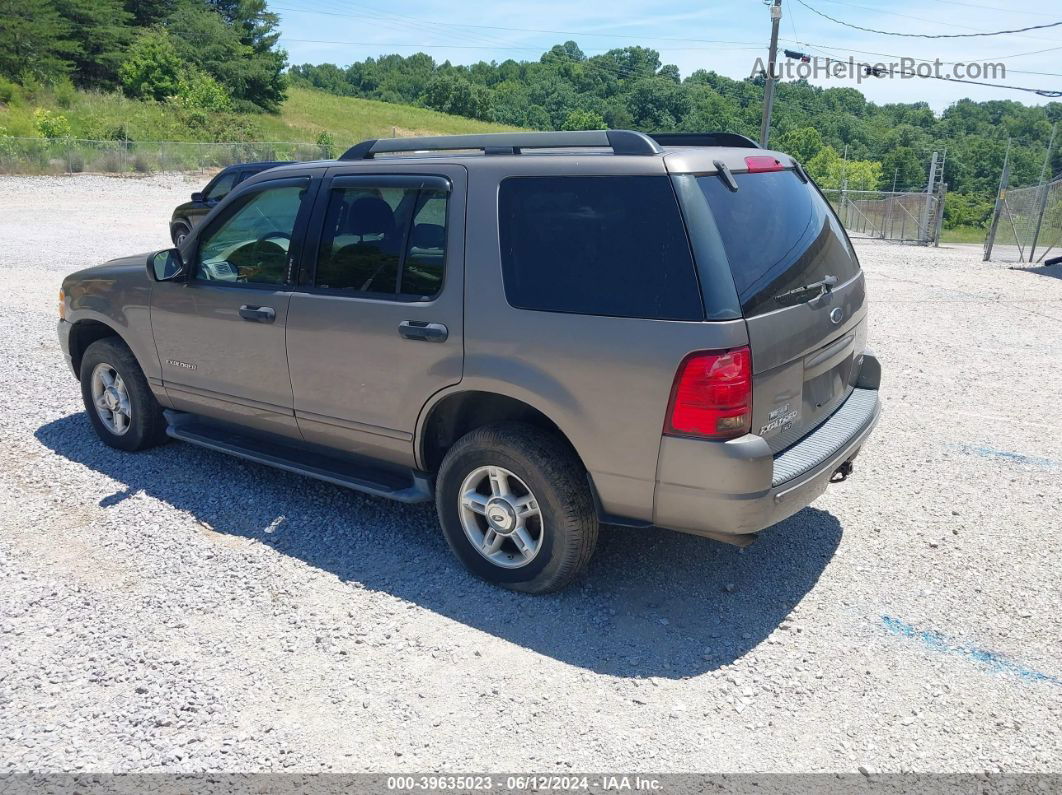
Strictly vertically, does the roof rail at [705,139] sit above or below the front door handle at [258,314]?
above

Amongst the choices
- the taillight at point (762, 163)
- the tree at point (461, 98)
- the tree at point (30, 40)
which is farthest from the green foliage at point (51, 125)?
the tree at point (461, 98)

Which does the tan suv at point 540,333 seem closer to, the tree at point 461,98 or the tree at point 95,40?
the tree at point 95,40

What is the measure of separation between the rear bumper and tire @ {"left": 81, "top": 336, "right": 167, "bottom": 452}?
3.68 m

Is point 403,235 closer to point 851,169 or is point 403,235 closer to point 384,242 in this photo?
point 384,242

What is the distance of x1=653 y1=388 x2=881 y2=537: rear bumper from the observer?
3344 millimetres

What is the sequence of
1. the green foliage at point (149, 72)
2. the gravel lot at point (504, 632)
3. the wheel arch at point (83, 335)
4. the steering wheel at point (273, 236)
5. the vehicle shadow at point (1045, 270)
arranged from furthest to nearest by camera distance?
the green foliage at point (149, 72), the vehicle shadow at point (1045, 270), the wheel arch at point (83, 335), the steering wheel at point (273, 236), the gravel lot at point (504, 632)

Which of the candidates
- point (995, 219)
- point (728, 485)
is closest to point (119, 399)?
point (728, 485)

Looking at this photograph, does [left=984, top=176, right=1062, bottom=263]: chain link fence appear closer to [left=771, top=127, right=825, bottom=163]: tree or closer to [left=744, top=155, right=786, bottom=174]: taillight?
[left=744, top=155, right=786, bottom=174]: taillight

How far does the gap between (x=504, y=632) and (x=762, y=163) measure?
2457 millimetres

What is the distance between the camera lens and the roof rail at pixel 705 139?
442cm

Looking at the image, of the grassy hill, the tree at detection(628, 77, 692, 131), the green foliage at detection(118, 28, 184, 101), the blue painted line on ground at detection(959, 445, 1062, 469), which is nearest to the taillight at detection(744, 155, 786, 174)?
the blue painted line on ground at detection(959, 445, 1062, 469)

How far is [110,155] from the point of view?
34.2 m

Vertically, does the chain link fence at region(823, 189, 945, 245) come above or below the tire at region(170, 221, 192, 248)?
below

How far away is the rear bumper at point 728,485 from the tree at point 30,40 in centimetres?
5707
